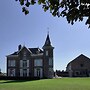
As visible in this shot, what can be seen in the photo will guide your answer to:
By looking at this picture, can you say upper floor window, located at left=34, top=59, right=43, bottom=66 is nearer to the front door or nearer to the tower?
the front door

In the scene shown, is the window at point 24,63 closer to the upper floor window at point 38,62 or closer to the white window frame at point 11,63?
the white window frame at point 11,63

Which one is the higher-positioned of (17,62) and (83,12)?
(17,62)

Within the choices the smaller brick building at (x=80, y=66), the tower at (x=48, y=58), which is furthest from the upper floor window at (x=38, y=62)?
the smaller brick building at (x=80, y=66)

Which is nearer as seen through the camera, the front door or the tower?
the tower

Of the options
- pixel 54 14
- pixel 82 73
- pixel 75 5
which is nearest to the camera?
pixel 75 5

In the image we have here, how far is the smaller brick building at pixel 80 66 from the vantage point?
9206 centimetres

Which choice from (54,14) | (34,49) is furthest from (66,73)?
(54,14)

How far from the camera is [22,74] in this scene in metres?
80.4

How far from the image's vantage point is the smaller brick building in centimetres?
9206

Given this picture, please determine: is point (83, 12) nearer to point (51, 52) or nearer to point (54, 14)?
point (54, 14)

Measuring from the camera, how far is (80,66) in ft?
305

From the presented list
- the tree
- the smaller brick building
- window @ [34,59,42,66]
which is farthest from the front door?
the tree

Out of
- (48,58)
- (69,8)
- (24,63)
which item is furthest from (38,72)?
(69,8)

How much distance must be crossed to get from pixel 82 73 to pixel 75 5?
289 ft
